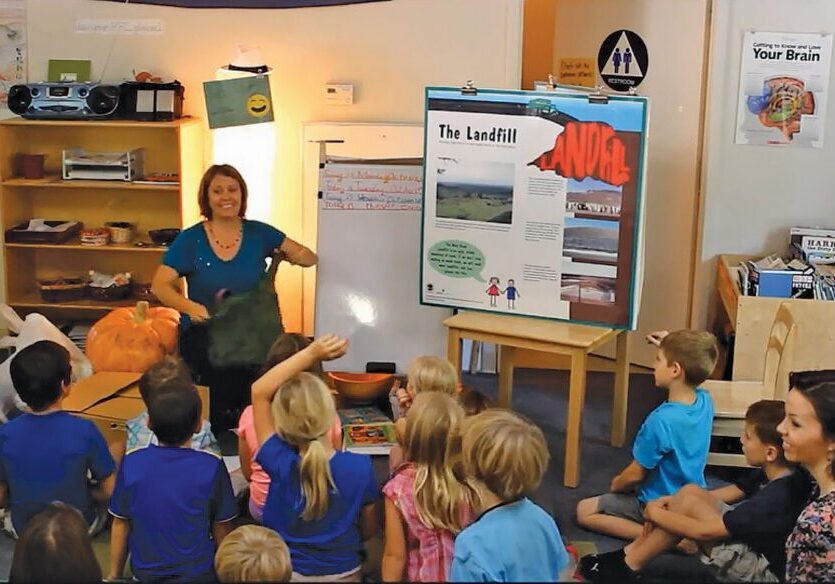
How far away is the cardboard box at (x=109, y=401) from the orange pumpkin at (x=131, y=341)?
25 centimetres

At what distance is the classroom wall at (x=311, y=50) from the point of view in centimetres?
557

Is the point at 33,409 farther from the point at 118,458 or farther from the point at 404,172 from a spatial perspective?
the point at 404,172

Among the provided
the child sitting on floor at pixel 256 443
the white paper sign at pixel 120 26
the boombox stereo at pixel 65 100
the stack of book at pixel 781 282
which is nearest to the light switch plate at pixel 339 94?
the white paper sign at pixel 120 26

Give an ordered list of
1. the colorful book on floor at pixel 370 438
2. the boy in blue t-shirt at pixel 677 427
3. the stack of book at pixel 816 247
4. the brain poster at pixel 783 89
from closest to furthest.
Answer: the boy in blue t-shirt at pixel 677 427 → the colorful book on floor at pixel 370 438 → the stack of book at pixel 816 247 → the brain poster at pixel 783 89

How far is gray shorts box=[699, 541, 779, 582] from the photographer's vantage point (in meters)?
3.30

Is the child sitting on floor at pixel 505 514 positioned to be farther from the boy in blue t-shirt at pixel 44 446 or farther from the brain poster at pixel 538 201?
the brain poster at pixel 538 201

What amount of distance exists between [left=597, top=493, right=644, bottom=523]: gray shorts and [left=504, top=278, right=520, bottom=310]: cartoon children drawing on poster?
0.96m

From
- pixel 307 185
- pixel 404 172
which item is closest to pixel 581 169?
pixel 404 172

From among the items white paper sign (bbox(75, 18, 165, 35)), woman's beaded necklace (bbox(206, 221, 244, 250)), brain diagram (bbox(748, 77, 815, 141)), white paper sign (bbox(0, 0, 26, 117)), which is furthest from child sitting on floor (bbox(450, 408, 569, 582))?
white paper sign (bbox(0, 0, 26, 117))

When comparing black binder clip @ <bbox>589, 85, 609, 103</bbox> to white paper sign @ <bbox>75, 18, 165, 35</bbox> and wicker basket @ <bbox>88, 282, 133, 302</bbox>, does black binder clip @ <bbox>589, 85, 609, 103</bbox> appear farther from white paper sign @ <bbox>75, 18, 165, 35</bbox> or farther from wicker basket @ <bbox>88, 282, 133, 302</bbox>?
wicker basket @ <bbox>88, 282, 133, 302</bbox>

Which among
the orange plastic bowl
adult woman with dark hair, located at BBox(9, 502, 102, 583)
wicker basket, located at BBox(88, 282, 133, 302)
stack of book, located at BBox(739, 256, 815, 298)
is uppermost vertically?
stack of book, located at BBox(739, 256, 815, 298)

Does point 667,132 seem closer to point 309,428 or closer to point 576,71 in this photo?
point 576,71

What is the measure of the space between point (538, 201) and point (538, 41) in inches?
133

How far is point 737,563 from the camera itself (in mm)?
3385
